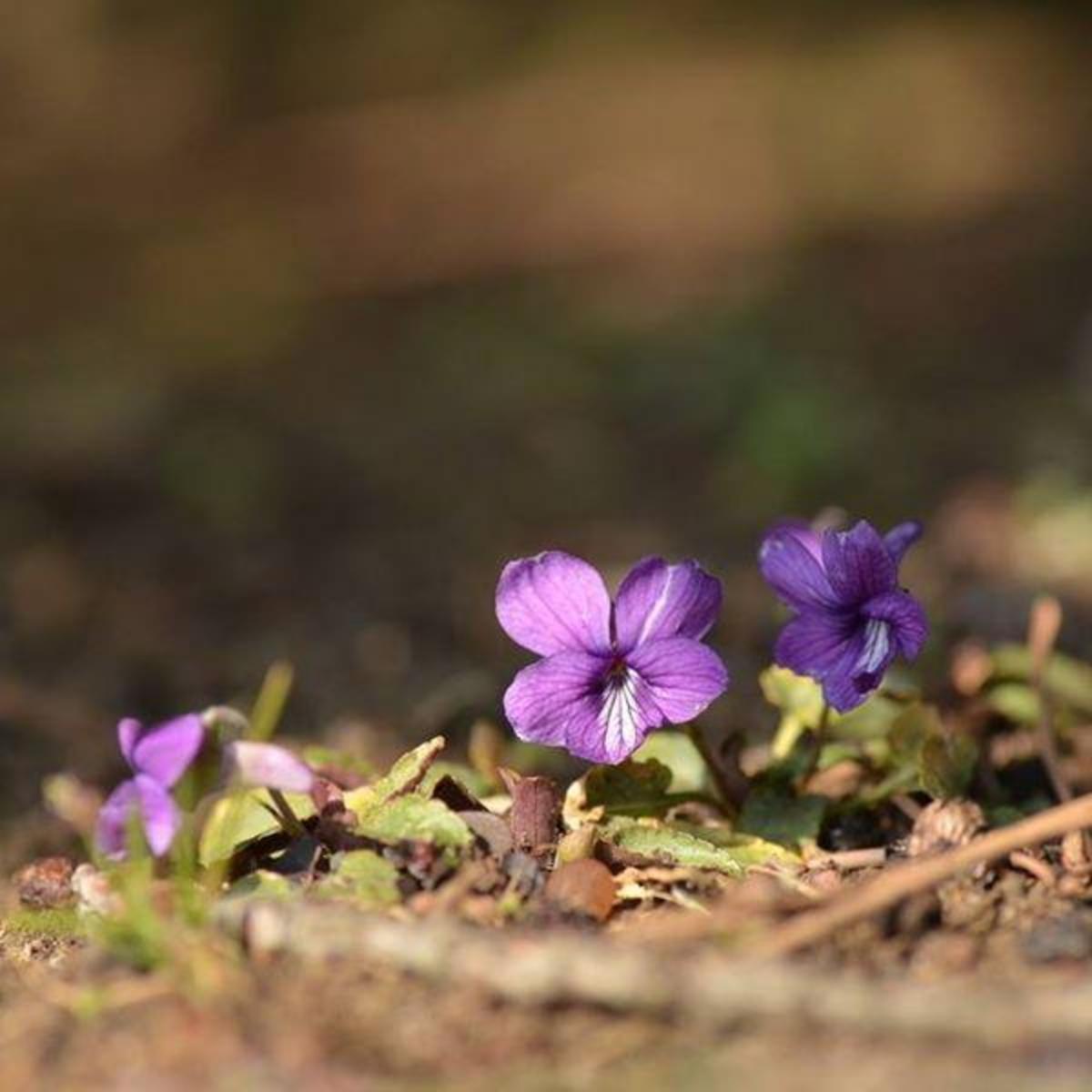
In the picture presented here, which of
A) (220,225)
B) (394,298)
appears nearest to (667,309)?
(394,298)

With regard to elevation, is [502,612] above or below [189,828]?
above

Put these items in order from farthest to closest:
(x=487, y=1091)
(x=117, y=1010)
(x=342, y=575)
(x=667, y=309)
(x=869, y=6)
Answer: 1. (x=869, y=6)
2. (x=667, y=309)
3. (x=342, y=575)
4. (x=117, y=1010)
5. (x=487, y=1091)

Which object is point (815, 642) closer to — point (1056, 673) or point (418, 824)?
point (418, 824)

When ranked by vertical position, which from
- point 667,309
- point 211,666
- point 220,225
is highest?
point 220,225

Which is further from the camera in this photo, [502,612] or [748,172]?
[748,172]

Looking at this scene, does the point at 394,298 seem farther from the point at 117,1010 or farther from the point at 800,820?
the point at 117,1010

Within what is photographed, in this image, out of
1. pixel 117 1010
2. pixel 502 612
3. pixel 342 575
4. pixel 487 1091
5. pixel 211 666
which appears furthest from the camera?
pixel 342 575
